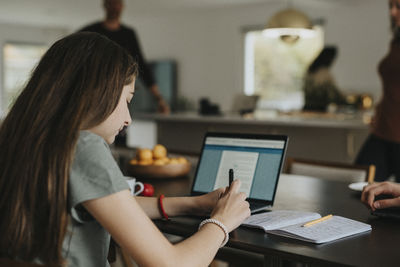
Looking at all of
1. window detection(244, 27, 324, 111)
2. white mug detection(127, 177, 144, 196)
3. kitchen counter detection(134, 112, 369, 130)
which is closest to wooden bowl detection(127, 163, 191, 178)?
white mug detection(127, 177, 144, 196)

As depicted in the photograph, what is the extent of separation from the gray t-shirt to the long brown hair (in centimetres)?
2

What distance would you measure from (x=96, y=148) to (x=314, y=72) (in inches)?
260

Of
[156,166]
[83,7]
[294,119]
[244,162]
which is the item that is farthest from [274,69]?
[244,162]

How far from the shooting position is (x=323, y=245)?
1.23 meters

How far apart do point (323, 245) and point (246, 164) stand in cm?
50

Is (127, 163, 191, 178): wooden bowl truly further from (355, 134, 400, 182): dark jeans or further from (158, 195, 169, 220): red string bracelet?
(355, 134, 400, 182): dark jeans

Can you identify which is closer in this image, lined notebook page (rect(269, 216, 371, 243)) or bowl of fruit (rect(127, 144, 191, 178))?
lined notebook page (rect(269, 216, 371, 243))

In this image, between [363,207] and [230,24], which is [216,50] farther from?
[363,207]

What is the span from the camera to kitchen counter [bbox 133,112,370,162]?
479cm

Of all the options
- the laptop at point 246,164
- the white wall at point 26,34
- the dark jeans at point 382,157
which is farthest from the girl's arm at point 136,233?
the white wall at point 26,34

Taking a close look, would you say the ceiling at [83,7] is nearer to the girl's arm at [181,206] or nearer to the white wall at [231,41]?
the white wall at [231,41]

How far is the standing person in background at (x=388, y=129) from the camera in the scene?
303 cm

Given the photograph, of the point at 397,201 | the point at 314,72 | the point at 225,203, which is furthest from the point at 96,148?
the point at 314,72

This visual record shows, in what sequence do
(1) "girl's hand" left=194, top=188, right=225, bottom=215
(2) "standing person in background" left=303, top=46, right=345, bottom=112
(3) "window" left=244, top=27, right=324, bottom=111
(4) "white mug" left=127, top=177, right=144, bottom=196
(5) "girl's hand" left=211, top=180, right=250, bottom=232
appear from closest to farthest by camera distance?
(5) "girl's hand" left=211, top=180, right=250, bottom=232
(1) "girl's hand" left=194, top=188, right=225, bottom=215
(4) "white mug" left=127, top=177, right=144, bottom=196
(2) "standing person in background" left=303, top=46, right=345, bottom=112
(3) "window" left=244, top=27, right=324, bottom=111
